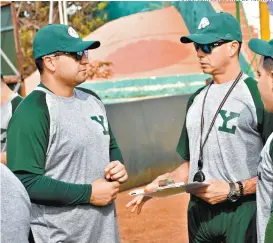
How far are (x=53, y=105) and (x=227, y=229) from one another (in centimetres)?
117

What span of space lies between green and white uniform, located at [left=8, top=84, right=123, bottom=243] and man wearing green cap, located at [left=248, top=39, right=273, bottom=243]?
84cm

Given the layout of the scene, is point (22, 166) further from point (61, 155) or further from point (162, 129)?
point (162, 129)

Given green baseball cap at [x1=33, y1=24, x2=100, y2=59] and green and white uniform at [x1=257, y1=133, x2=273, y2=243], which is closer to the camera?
green and white uniform at [x1=257, y1=133, x2=273, y2=243]

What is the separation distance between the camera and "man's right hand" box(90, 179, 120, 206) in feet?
9.78

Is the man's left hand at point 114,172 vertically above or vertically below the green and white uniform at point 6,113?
above

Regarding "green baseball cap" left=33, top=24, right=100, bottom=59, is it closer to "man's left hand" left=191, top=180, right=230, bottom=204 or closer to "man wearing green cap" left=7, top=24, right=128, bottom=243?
"man wearing green cap" left=7, top=24, right=128, bottom=243

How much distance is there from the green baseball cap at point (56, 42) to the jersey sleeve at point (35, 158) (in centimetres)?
34

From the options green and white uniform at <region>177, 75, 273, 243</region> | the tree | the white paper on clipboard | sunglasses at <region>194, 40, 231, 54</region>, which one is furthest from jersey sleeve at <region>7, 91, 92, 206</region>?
the tree

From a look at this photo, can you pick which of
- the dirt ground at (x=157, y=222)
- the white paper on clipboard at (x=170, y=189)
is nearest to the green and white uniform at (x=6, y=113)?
the white paper on clipboard at (x=170, y=189)

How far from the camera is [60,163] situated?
2.96 meters

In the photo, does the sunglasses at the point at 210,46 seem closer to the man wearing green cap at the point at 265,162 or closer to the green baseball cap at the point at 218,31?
the green baseball cap at the point at 218,31

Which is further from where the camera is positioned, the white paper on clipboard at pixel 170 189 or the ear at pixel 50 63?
the ear at pixel 50 63

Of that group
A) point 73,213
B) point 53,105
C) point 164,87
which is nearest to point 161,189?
point 73,213

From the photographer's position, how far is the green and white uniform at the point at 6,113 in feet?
14.8
